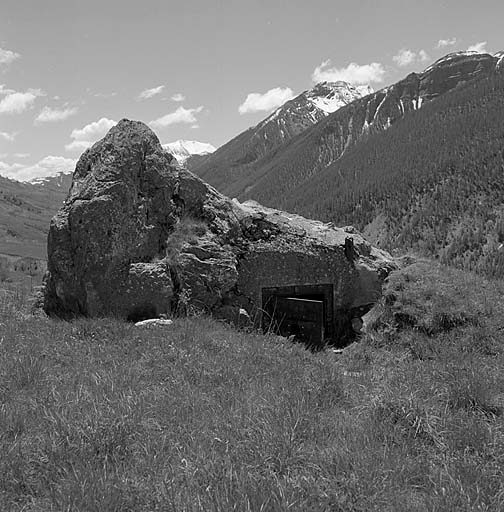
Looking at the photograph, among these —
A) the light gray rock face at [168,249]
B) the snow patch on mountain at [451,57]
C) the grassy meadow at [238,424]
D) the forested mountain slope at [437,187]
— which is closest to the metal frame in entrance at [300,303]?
the light gray rock face at [168,249]

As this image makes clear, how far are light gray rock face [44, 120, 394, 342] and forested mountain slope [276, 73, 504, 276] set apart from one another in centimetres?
1850

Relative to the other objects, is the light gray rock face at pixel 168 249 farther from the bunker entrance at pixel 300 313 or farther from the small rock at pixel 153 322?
the small rock at pixel 153 322

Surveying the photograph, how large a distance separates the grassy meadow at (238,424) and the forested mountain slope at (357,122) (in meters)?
125

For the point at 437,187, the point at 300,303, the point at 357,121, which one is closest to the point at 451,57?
the point at 357,121

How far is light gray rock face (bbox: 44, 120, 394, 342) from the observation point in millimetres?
8594

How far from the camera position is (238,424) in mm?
4324

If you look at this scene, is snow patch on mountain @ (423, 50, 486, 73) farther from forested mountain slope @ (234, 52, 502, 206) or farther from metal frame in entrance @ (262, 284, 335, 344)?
metal frame in entrance @ (262, 284, 335, 344)

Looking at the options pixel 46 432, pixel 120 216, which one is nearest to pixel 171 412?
pixel 46 432

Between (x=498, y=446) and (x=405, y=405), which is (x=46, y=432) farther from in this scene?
(x=498, y=446)

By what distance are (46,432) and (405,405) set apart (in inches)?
121

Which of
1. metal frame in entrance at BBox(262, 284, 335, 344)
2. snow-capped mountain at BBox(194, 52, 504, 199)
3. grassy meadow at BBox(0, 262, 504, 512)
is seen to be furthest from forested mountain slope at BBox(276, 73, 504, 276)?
snow-capped mountain at BBox(194, 52, 504, 199)

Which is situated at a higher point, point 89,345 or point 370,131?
point 370,131

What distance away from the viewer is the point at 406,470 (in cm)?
366

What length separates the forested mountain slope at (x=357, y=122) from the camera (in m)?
144
